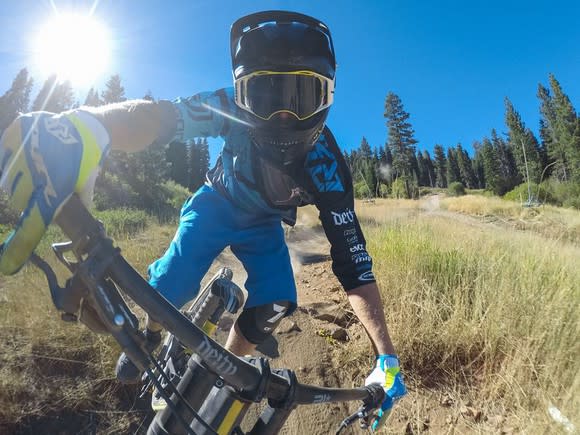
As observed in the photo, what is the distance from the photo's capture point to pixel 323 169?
6.29 ft

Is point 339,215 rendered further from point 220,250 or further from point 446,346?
point 446,346

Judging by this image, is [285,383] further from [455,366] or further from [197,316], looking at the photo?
[455,366]

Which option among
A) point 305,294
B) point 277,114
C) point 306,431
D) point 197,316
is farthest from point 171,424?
point 305,294

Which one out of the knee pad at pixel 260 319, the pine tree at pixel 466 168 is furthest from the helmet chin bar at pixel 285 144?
the pine tree at pixel 466 168

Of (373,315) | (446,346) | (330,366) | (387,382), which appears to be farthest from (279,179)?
(446,346)

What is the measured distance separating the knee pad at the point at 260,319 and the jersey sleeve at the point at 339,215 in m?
0.47

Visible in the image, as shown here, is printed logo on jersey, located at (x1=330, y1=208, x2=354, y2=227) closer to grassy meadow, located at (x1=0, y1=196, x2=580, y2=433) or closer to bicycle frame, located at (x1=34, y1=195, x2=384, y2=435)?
bicycle frame, located at (x1=34, y1=195, x2=384, y2=435)

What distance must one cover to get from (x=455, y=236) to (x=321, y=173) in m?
3.94

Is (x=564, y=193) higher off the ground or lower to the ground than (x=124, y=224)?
lower

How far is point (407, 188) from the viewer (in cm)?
689

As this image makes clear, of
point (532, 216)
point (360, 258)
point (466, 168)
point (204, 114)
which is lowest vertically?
point (532, 216)

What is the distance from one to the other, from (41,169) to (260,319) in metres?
1.53

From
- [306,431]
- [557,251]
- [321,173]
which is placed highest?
[321,173]

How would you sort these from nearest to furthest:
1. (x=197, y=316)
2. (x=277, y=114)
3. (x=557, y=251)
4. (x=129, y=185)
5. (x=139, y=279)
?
1. (x=139, y=279)
2. (x=277, y=114)
3. (x=197, y=316)
4. (x=557, y=251)
5. (x=129, y=185)
